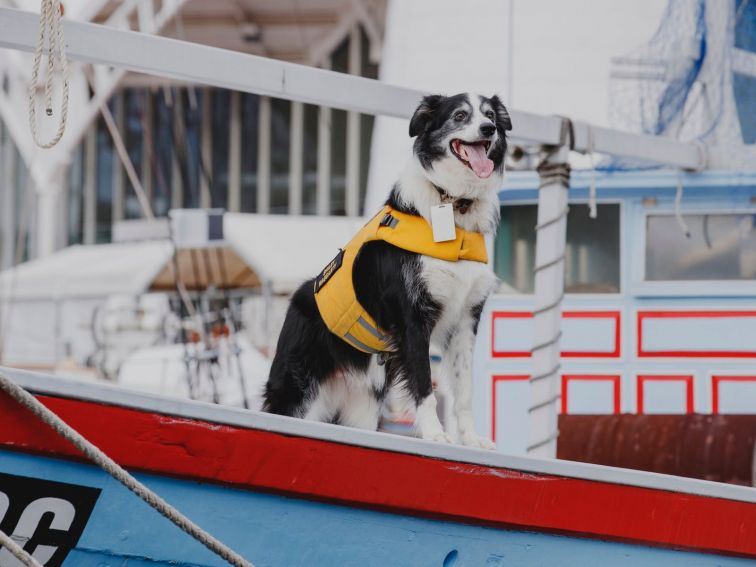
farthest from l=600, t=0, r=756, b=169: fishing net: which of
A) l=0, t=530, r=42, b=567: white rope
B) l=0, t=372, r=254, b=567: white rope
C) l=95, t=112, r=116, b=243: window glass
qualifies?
l=95, t=112, r=116, b=243: window glass

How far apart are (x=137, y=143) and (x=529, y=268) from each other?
21327 millimetres

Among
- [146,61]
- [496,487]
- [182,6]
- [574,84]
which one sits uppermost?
[182,6]

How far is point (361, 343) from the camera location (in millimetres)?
3666

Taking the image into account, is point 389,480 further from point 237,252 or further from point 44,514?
point 237,252

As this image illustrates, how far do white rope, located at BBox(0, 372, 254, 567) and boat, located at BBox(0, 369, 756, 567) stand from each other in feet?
0.17

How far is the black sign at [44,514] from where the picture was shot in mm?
2711

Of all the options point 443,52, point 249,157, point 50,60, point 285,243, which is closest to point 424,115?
point 50,60

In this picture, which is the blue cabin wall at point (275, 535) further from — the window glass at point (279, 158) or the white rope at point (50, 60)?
the window glass at point (279, 158)

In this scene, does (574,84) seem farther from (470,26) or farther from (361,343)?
(361,343)

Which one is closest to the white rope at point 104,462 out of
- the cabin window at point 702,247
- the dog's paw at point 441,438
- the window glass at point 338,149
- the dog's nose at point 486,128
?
the dog's paw at point 441,438

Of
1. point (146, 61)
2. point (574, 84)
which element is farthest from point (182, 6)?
point (146, 61)

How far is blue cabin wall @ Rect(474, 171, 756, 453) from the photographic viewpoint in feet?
18.3

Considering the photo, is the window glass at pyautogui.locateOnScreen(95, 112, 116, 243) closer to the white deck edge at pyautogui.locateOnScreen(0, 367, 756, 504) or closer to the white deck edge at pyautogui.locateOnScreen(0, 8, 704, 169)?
the white deck edge at pyautogui.locateOnScreen(0, 8, 704, 169)

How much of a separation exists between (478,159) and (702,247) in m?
2.58
